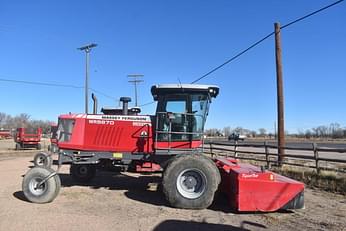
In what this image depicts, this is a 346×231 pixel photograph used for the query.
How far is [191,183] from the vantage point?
29.8ft

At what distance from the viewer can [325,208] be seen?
8.96 metres

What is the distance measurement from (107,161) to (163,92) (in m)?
2.63

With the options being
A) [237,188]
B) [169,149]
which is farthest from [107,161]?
[237,188]

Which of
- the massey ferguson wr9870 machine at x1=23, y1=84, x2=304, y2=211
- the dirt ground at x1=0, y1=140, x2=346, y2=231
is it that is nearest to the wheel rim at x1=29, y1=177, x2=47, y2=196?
the massey ferguson wr9870 machine at x1=23, y1=84, x2=304, y2=211

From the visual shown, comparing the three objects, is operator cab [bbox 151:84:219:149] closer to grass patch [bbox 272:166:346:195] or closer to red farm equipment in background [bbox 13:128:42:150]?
grass patch [bbox 272:166:346:195]

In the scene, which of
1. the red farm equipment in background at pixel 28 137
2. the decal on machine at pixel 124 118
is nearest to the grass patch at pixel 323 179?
the decal on machine at pixel 124 118

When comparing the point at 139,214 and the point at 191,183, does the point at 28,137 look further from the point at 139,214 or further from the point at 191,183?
the point at 139,214

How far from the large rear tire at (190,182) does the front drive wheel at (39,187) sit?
8.64 ft

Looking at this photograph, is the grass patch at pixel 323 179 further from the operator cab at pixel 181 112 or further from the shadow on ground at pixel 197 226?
the shadow on ground at pixel 197 226

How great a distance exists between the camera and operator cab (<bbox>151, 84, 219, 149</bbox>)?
10.2m

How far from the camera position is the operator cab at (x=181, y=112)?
10.2m

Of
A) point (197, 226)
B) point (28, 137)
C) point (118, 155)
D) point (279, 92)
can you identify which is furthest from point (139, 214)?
point (28, 137)

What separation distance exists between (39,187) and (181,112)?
12.9ft

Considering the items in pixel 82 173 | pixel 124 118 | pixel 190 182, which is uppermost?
→ pixel 124 118
